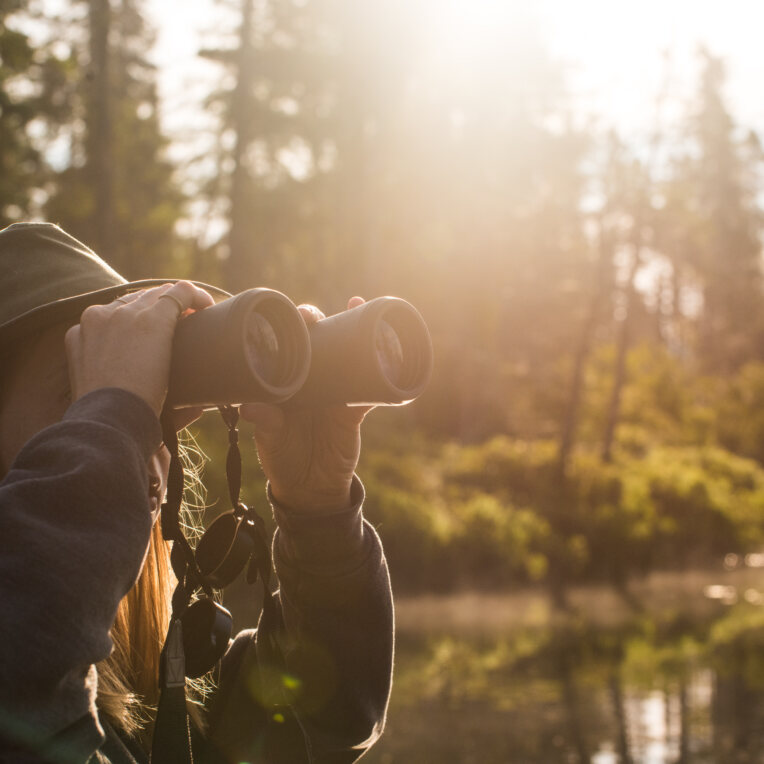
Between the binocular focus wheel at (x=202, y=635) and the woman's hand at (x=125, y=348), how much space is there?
0.30 metres

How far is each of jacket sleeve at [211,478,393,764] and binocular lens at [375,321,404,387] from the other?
28 cm

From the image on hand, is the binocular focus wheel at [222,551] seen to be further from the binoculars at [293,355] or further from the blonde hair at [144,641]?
the binoculars at [293,355]

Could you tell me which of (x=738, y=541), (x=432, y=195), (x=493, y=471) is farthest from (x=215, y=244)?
(x=738, y=541)

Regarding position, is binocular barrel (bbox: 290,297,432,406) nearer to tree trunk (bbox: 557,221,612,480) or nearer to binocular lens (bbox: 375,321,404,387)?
binocular lens (bbox: 375,321,404,387)

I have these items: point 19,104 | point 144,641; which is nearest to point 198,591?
point 144,641

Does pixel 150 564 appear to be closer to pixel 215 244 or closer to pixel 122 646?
pixel 122 646

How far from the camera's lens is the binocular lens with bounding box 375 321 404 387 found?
1556 mm

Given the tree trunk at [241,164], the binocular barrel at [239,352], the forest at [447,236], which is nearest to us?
the binocular barrel at [239,352]

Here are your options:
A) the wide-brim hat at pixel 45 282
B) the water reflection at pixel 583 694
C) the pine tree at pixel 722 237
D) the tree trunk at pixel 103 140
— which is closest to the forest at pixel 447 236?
the tree trunk at pixel 103 140

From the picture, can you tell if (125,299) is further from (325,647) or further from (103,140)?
(103,140)

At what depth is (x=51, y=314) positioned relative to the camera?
1355mm

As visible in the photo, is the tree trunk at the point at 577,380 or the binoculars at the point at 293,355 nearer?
the binoculars at the point at 293,355

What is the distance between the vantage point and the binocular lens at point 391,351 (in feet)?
5.10

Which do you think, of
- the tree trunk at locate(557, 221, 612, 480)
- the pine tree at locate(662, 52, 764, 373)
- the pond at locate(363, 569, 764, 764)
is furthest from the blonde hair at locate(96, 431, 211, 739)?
the pine tree at locate(662, 52, 764, 373)
